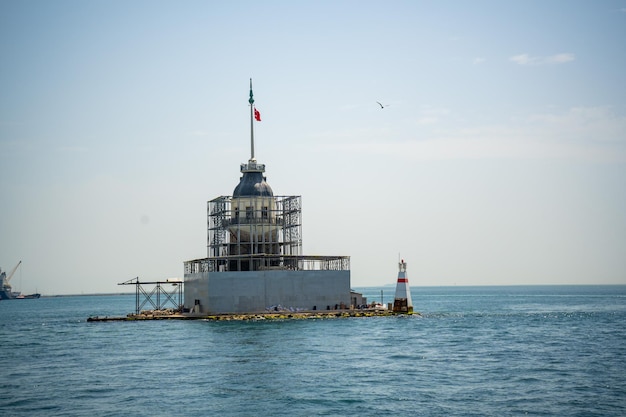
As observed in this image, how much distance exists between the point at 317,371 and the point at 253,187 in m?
53.7

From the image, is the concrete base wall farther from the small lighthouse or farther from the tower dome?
the tower dome

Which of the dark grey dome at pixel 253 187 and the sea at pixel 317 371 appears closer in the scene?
the sea at pixel 317 371

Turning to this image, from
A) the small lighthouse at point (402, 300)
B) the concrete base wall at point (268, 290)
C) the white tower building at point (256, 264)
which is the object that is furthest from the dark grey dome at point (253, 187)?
the small lighthouse at point (402, 300)

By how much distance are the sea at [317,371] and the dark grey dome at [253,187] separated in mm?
22242

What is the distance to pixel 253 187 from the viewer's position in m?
102

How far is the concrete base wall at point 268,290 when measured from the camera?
91.8 meters

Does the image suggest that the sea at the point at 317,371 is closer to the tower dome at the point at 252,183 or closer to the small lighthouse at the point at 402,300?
the small lighthouse at the point at 402,300

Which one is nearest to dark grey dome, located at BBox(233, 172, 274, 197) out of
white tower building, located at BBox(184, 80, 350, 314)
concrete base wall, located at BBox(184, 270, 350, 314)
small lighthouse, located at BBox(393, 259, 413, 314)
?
white tower building, located at BBox(184, 80, 350, 314)

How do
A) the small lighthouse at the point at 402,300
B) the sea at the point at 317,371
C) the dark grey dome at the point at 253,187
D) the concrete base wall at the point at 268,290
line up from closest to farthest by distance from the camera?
1. the sea at the point at 317,371
2. the concrete base wall at the point at 268,290
3. the small lighthouse at the point at 402,300
4. the dark grey dome at the point at 253,187

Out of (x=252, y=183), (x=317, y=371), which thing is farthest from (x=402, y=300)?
(x=317, y=371)

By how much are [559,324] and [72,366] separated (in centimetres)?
5674

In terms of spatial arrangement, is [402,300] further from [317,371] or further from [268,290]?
[317,371]

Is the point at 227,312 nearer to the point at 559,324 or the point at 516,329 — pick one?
the point at 516,329

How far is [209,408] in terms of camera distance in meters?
39.4
